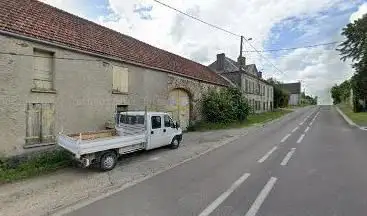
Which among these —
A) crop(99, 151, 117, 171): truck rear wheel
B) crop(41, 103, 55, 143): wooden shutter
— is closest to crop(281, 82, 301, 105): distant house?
crop(41, 103, 55, 143): wooden shutter

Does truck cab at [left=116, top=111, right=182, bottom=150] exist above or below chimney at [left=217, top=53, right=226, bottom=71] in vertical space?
below

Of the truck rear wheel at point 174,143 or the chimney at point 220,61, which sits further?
the chimney at point 220,61

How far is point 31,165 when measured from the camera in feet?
33.7

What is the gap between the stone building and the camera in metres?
10.7

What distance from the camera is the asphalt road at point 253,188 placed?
6102 mm

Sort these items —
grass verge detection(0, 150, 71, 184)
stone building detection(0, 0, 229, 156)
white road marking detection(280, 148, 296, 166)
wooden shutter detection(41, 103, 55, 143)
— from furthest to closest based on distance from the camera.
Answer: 1. wooden shutter detection(41, 103, 55, 143)
2. stone building detection(0, 0, 229, 156)
3. white road marking detection(280, 148, 296, 166)
4. grass verge detection(0, 150, 71, 184)

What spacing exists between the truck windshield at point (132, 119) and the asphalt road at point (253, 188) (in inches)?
120

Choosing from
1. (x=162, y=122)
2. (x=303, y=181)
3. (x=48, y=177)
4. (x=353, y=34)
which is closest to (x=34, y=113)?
(x=48, y=177)

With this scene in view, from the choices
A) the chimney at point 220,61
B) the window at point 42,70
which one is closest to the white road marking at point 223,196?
the window at point 42,70

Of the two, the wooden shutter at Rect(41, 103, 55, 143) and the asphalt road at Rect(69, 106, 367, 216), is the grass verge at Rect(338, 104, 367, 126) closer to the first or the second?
the asphalt road at Rect(69, 106, 367, 216)

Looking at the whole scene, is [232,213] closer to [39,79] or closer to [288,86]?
[39,79]

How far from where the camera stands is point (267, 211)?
5938 mm

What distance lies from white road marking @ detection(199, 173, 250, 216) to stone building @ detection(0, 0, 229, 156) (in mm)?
7746

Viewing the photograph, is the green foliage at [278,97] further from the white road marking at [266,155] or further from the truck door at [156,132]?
the truck door at [156,132]
